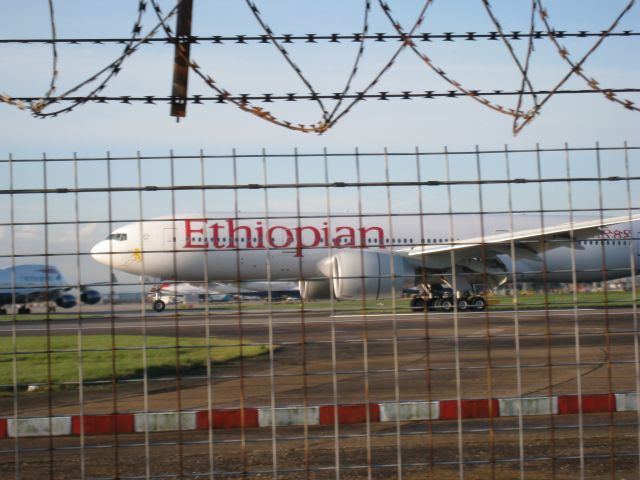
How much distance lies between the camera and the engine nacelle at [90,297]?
673 cm

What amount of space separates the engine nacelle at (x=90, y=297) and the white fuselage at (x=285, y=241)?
0.29m

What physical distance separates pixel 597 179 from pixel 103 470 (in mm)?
5410

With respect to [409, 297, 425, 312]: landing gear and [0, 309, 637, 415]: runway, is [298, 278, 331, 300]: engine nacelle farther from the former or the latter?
[409, 297, 425, 312]: landing gear

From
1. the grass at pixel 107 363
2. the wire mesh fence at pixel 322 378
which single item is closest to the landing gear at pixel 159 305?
the wire mesh fence at pixel 322 378

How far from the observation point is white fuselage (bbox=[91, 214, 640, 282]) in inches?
263

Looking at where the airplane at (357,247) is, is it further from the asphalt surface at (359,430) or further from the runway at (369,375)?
the runway at (369,375)

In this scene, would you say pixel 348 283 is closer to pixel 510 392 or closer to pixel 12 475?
pixel 12 475

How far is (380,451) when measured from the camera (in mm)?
8594

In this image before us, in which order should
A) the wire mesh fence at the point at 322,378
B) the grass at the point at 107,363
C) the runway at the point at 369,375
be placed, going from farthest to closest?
the grass at the point at 107,363 → the runway at the point at 369,375 → the wire mesh fence at the point at 322,378

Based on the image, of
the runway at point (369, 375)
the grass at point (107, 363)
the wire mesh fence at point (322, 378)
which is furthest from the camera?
the grass at point (107, 363)

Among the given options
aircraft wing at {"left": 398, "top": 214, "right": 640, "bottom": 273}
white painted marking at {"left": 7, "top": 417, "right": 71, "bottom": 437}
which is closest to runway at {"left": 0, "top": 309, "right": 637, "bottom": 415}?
aircraft wing at {"left": 398, "top": 214, "right": 640, "bottom": 273}

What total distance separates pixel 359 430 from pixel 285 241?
534 centimetres

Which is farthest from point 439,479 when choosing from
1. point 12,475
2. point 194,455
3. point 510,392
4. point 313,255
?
point 313,255

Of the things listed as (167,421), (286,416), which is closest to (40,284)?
(167,421)
